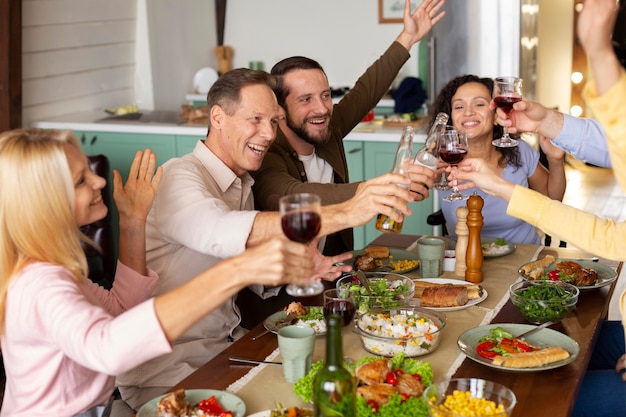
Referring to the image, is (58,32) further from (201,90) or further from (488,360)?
(488,360)

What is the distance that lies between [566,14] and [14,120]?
638cm

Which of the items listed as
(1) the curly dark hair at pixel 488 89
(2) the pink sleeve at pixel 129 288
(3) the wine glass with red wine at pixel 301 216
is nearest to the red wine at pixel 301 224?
(3) the wine glass with red wine at pixel 301 216

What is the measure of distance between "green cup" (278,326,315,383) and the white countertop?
2.86 metres

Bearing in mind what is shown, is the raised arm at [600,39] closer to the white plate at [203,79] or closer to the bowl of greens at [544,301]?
the bowl of greens at [544,301]

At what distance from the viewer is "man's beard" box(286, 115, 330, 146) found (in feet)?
10.1

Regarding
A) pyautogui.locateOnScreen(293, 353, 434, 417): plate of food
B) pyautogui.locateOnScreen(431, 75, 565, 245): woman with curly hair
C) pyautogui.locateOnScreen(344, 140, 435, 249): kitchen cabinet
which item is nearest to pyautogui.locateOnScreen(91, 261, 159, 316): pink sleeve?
pyautogui.locateOnScreen(293, 353, 434, 417): plate of food

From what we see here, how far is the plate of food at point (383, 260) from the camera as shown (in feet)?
Result: 8.61

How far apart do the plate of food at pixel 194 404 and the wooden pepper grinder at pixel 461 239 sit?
1125mm

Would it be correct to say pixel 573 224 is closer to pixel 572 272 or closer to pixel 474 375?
pixel 474 375

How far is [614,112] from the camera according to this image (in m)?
1.61

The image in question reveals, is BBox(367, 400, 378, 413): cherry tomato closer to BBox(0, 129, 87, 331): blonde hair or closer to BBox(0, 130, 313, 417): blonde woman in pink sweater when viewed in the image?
BBox(0, 130, 313, 417): blonde woman in pink sweater

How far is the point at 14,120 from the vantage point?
4594 millimetres

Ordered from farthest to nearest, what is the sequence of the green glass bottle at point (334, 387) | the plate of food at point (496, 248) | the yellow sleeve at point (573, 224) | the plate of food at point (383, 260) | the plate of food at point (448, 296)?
the plate of food at point (496, 248) < the plate of food at point (383, 260) < the plate of food at point (448, 296) < the yellow sleeve at point (573, 224) < the green glass bottle at point (334, 387)

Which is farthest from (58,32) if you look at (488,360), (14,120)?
(488,360)
